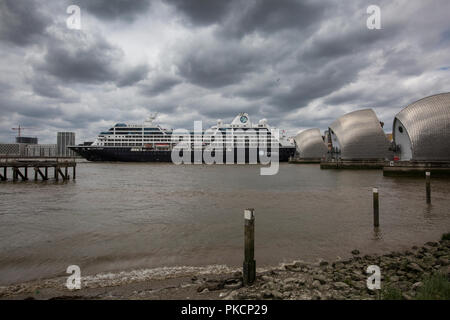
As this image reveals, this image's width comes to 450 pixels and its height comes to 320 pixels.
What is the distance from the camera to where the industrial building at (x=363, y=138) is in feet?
133

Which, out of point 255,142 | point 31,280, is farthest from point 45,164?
point 255,142

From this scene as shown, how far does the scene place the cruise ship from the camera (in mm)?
58281

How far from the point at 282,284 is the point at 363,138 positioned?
4314 cm

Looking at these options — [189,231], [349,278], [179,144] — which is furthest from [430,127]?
[179,144]

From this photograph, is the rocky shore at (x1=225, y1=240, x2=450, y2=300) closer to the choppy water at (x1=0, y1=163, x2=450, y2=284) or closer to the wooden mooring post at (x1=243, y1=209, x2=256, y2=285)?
the wooden mooring post at (x1=243, y1=209, x2=256, y2=285)

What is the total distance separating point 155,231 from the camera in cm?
762

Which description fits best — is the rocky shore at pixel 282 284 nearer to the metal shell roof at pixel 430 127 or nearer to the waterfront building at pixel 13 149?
the metal shell roof at pixel 430 127

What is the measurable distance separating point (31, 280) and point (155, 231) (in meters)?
3.34

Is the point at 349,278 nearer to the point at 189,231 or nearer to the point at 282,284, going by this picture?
the point at 282,284

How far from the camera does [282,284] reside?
3.88 m

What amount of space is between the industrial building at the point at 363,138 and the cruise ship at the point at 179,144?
21290 millimetres

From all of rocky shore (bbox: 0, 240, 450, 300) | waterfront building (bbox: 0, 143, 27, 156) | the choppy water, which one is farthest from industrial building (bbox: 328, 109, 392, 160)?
waterfront building (bbox: 0, 143, 27, 156)
